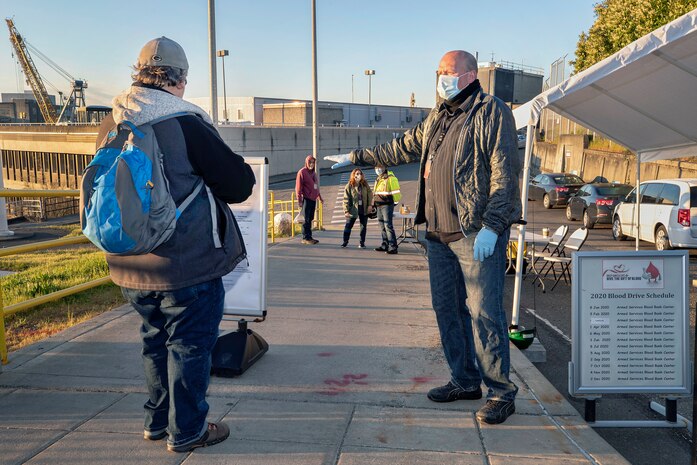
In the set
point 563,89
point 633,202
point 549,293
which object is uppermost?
point 563,89

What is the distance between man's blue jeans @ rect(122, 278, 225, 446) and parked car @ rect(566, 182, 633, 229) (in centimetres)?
1914

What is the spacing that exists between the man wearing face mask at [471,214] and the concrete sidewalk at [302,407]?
12.9 inches

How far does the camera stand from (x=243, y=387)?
4.18 m

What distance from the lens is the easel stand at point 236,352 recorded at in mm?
4383

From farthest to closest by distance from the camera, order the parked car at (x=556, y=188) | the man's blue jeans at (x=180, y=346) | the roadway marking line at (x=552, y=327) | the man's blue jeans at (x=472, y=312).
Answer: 1. the parked car at (x=556, y=188)
2. the roadway marking line at (x=552, y=327)
3. the man's blue jeans at (x=472, y=312)
4. the man's blue jeans at (x=180, y=346)

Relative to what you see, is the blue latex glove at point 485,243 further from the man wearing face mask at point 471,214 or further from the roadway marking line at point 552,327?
the roadway marking line at point 552,327

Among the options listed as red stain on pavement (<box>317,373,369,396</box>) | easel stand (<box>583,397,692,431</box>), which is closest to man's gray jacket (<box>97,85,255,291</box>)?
red stain on pavement (<box>317,373,369,396</box>)

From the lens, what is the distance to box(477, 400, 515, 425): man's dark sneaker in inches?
141

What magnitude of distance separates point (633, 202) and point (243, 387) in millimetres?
14605

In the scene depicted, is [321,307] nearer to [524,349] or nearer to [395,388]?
[524,349]

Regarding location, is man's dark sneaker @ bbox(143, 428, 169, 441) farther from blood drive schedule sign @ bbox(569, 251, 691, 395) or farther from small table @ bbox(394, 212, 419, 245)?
small table @ bbox(394, 212, 419, 245)

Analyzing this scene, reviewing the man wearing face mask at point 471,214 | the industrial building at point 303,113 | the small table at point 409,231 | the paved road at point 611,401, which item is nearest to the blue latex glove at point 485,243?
the man wearing face mask at point 471,214

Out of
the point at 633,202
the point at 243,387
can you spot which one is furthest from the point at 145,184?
the point at 633,202

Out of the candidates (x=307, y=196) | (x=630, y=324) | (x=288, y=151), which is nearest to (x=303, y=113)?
(x=288, y=151)
